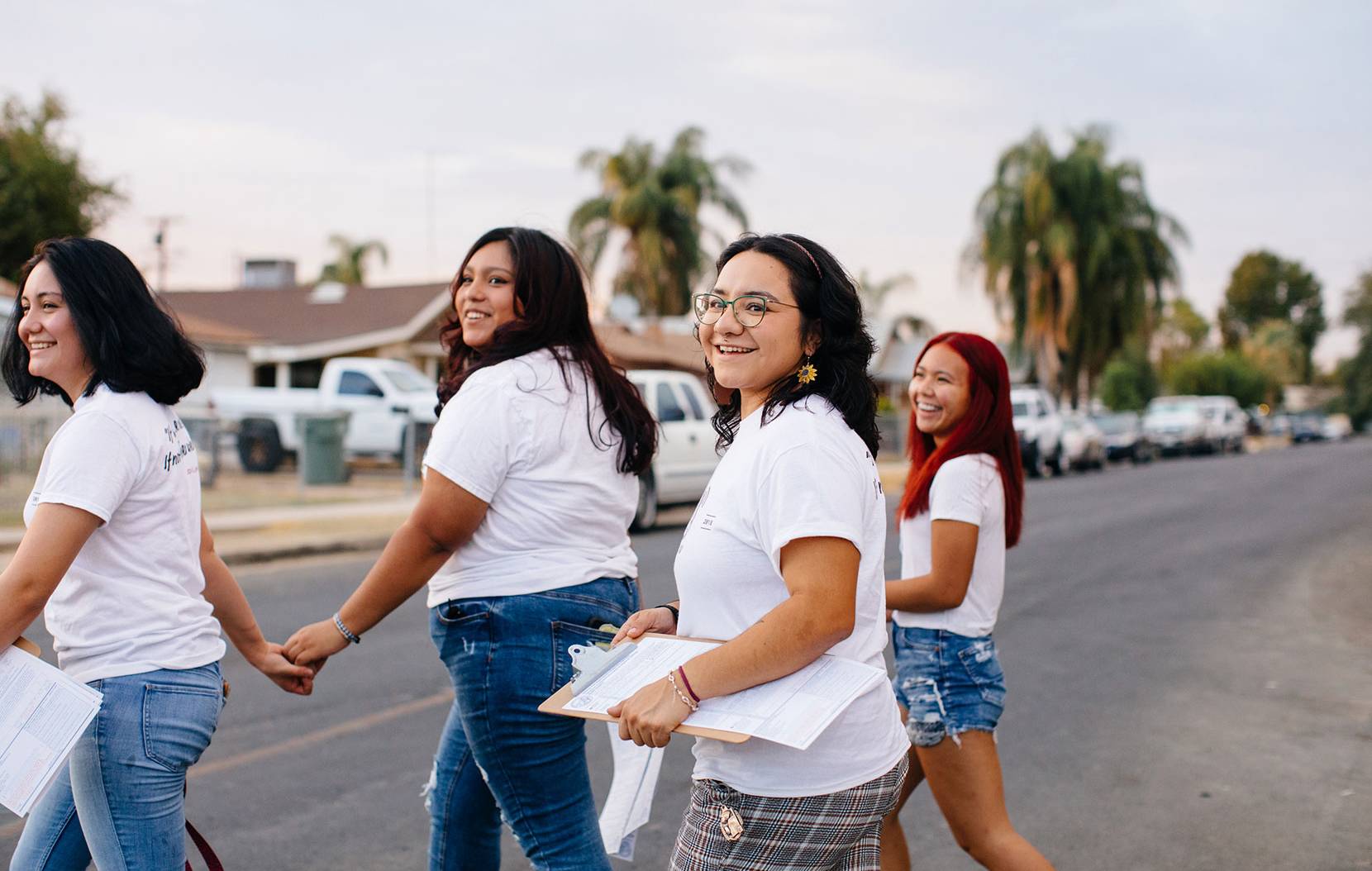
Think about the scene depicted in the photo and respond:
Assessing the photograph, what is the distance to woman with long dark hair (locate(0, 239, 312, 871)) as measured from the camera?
7.72 feet

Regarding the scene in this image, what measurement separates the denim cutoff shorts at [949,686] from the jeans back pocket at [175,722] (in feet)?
5.75

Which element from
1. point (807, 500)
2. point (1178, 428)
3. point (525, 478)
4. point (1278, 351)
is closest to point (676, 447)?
point (525, 478)

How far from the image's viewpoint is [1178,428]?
39.4m

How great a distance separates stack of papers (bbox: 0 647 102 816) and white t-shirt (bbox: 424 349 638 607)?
2.74ft

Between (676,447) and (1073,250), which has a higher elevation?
(1073,250)

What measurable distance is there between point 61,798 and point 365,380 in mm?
19789

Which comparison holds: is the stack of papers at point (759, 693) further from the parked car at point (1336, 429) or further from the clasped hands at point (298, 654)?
the parked car at point (1336, 429)

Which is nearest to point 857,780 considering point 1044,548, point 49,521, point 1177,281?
point 49,521

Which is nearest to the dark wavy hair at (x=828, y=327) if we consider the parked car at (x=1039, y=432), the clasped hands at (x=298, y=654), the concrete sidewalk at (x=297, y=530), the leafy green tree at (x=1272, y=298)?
the clasped hands at (x=298, y=654)

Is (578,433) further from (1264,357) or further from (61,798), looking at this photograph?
(1264,357)

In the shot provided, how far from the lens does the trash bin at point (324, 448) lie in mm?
17422

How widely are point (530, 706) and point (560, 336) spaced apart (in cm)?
91

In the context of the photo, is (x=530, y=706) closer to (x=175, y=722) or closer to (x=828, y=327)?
(x=175, y=722)

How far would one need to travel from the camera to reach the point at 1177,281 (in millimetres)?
46344
